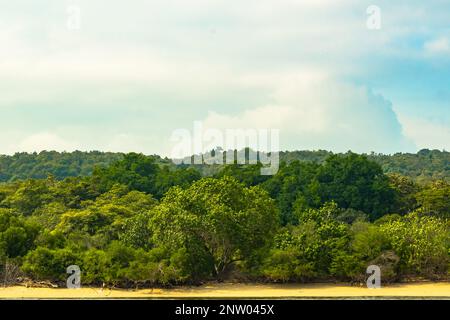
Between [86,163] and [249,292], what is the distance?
85.6 metres

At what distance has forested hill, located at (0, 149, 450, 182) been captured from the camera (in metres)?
103

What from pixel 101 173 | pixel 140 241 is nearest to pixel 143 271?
pixel 140 241

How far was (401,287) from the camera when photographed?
30.8 m

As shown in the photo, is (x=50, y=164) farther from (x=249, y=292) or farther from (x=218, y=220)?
(x=249, y=292)

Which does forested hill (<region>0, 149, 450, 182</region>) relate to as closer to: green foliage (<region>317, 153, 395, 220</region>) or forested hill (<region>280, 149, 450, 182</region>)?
forested hill (<region>280, 149, 450, 182</region>)

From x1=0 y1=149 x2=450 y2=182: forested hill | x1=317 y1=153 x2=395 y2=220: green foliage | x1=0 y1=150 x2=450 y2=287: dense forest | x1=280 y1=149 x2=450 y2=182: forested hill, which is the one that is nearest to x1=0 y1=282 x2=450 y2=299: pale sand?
x1=0 y1=150 x2=450 y2=287: dense forest

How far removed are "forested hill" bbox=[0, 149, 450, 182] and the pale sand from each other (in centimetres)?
6489

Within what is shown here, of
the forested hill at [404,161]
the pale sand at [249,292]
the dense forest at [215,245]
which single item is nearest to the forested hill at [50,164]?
the forested hill at [404,161]

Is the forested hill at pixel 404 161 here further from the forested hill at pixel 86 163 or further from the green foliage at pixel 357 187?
the green foliage at pixel 357 187

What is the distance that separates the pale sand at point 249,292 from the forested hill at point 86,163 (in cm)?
6489

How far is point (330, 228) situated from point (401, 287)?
13.8 ft

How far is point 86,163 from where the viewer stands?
112 m

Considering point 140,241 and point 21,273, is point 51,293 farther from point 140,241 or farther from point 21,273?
point 140,241
